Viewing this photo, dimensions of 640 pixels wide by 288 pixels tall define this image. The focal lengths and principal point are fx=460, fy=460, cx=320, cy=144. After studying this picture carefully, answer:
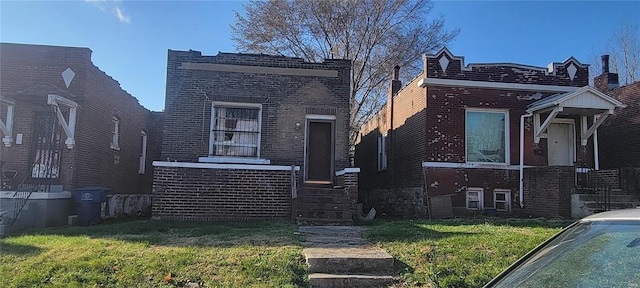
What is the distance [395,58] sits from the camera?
2475cm

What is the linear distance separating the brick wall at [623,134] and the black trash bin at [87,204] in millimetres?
16180

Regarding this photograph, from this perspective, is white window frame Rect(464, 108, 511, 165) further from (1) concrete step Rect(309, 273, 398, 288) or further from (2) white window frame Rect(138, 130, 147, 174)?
(2) white window frame Rect(138, 130, 147, 174)

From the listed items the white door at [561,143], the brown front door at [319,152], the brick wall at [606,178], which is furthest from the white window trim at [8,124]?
the brick wall at [606,178]

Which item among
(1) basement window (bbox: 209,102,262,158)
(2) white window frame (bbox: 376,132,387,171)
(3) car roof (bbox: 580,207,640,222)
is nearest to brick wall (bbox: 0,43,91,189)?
(1) basement window (bbox: 209,102,262,158)

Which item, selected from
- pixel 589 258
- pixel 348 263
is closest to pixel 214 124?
pixel 348 263

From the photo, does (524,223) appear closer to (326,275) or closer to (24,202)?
(326,275)

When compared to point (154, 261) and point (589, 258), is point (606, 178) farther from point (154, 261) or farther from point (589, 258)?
point (589, 258)

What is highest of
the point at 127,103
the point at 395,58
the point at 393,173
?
the point at 395,58

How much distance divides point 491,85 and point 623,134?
18.1ft

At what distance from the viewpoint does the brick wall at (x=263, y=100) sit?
42.7ft

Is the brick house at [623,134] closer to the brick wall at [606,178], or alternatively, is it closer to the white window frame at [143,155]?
the brick wall at [606,178]

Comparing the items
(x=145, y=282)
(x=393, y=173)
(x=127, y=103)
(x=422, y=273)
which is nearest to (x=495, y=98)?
(x=393, y=173)

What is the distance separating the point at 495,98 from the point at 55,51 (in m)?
12.8

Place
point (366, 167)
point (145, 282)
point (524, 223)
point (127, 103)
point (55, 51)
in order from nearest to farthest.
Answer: point (145, 282) < point (524, 223) < point (55, 51) < point (127, 103) < point (366, 167)
